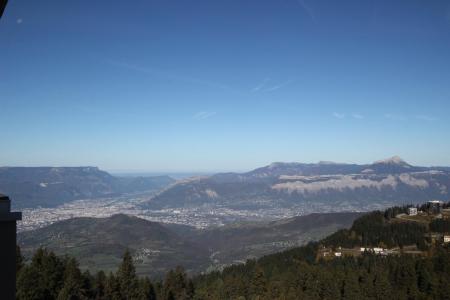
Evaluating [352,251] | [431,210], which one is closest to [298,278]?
[352,251]

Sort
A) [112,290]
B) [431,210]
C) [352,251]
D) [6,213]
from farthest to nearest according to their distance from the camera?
[431,210]
[352,251]
[112,290]
[6,213]

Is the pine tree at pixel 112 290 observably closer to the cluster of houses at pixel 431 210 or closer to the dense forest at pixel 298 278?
the dense forest at pixel 298 278

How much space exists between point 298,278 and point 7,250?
3160 inches

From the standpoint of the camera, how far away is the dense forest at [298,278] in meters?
48.7

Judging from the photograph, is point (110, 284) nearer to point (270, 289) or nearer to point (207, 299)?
point (207, 299)

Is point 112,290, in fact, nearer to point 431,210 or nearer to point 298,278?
point 298,278

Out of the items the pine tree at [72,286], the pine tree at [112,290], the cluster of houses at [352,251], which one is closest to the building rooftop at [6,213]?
the pine tree at [72,286]

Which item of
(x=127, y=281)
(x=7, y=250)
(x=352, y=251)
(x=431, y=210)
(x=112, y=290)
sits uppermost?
(x=7, y=250)

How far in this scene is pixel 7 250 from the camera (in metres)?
4.22

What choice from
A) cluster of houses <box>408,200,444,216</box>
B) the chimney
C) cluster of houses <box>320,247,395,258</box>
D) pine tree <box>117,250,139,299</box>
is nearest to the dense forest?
pine tree <box>117,250,139,299</box>

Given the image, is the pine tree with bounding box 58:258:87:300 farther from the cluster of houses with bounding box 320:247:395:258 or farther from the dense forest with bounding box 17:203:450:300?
the cluster of houses with bounding box 320:247:395:258

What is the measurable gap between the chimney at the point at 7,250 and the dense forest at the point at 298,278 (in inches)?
1710

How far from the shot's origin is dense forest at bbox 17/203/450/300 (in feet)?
160

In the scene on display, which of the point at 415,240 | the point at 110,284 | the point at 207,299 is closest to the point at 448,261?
the point at 415,240
